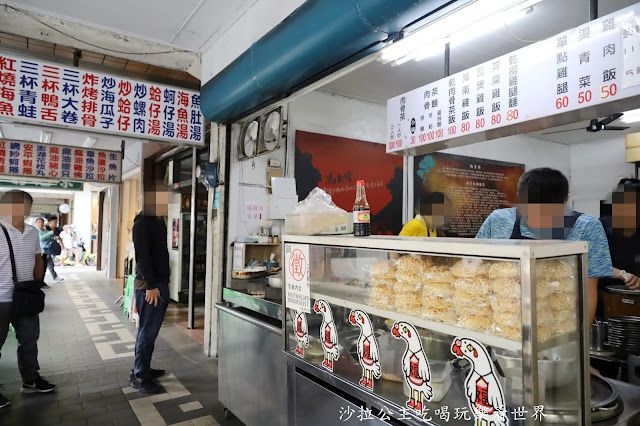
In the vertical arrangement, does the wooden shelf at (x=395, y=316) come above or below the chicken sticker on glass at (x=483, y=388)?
above

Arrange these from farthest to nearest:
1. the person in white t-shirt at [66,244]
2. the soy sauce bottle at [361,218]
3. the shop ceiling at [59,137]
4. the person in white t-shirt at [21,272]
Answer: the person in white t-shirt at [66,244] → the shop ceiling at [59,137] → the person in white t-shirt at [21,272] → the soy sauce bottle at [361,218]

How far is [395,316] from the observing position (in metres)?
1.63

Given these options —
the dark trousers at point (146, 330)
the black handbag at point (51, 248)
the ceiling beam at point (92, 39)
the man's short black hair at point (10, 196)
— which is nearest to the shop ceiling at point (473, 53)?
the ceiling beam at point (92, 39)

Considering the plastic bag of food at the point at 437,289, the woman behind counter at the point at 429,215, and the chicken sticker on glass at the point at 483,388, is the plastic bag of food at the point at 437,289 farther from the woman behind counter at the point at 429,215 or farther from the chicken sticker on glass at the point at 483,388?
the woman behind counter at the point at 429,215

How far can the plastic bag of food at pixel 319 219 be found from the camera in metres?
2.16

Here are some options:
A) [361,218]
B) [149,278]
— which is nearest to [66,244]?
[149,278]

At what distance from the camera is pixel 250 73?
341cm

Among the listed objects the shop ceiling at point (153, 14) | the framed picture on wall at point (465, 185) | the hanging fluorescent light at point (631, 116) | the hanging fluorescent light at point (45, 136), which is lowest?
the framed picture on wall at point (465, 185)

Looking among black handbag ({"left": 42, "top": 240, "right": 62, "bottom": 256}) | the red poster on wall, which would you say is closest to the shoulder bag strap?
the red poster on wall

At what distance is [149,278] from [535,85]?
3.41m

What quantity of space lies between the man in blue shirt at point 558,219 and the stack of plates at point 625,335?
Answer: 0.25 metres

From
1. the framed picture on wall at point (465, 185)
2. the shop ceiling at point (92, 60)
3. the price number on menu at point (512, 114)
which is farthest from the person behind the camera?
the framed picture on wall at point (465, 185)

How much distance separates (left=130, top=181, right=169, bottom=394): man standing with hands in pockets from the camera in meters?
3.48

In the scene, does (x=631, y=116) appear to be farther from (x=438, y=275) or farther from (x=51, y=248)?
(x=51, y=248)
